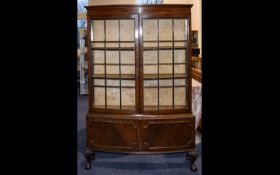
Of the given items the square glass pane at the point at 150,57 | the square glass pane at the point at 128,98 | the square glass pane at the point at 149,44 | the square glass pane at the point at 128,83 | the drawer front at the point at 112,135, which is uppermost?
the square glass pane at the point at 149,44

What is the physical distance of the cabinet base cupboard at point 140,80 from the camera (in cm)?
358

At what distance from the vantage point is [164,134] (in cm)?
361

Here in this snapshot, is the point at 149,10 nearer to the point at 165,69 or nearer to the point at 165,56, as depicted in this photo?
the point at 165,56

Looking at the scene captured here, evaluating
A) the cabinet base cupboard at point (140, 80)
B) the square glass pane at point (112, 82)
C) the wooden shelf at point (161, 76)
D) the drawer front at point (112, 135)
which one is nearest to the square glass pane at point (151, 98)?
the cabinet base cupboard at point (140, 80)

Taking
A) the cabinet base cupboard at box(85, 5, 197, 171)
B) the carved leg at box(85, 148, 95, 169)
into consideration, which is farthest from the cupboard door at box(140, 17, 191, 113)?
the carved leg at box(85, 148, 95, 169)

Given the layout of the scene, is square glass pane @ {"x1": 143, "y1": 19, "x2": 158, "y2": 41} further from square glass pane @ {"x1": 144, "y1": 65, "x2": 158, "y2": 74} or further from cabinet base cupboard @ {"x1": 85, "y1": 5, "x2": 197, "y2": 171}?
square glass pane @ {"x1": 144, "y1": 65, "x2": 158, "y2": 74}

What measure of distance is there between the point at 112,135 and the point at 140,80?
66 cm

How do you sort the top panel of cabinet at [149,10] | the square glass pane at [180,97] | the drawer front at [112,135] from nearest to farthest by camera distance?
1. the top panel of cabinet at [149,10]
2. the drawer front at [112,135]
3. the square glass pane at [180,97]

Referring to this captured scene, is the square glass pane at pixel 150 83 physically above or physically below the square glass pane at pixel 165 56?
below

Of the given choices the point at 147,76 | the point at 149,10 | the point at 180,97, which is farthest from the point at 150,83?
the point at 149,10

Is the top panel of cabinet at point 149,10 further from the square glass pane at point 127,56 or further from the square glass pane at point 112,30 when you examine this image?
the square glass pane at point 127,56

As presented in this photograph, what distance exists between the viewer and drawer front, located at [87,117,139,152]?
361 centimetres
